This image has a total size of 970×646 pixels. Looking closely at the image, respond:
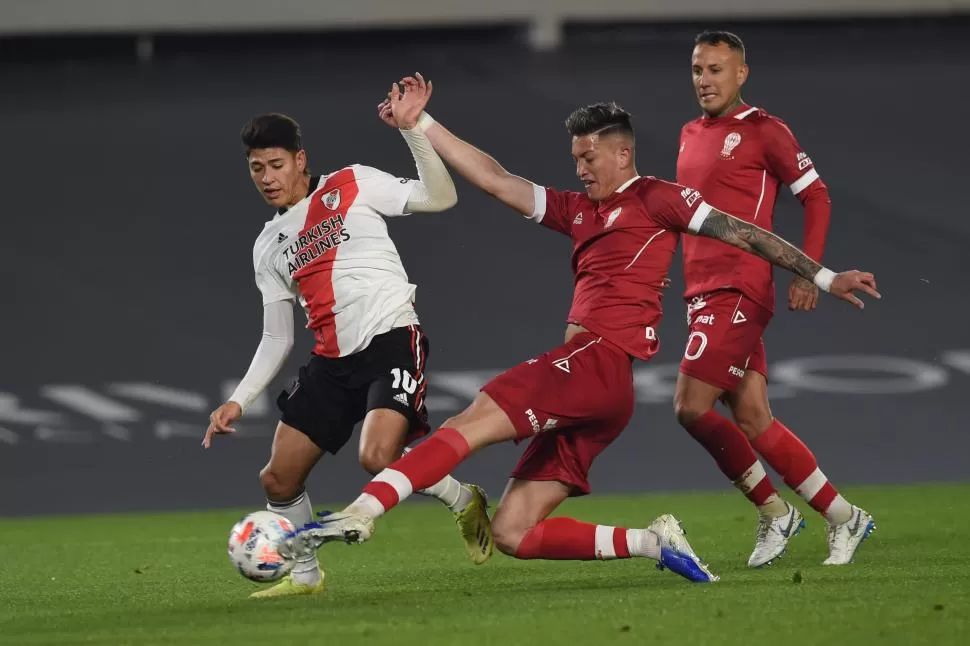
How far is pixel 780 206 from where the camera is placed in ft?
38.3

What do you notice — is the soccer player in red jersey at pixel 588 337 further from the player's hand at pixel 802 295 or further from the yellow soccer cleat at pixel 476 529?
the player's hand at pixel 802 295

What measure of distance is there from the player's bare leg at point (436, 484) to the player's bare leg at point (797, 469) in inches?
45.9

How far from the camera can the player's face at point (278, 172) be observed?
5910mm

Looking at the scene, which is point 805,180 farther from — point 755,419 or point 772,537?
point 772,537

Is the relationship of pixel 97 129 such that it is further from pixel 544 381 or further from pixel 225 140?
pixel 544 381

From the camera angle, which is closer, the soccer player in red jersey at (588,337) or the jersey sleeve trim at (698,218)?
the soccer player in red jersey at (588,337)

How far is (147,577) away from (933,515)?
409 cm

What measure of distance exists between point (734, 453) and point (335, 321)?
166 cm

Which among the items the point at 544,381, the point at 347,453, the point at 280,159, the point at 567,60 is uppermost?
the point at 567,60

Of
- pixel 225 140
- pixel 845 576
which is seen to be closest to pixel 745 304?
pixel 845 576

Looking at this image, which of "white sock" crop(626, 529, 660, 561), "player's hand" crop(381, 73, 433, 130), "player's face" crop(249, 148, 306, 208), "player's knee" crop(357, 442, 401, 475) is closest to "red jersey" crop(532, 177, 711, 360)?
"white sock" crop(626, 529, 660, 561)

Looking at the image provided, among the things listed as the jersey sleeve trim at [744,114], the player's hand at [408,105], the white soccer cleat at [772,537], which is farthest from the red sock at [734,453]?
the player's hand at [408,105]

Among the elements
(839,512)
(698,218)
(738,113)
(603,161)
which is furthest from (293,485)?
(738,113)

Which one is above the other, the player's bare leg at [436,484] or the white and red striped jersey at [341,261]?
the white and red striped jersey at [341,261]
